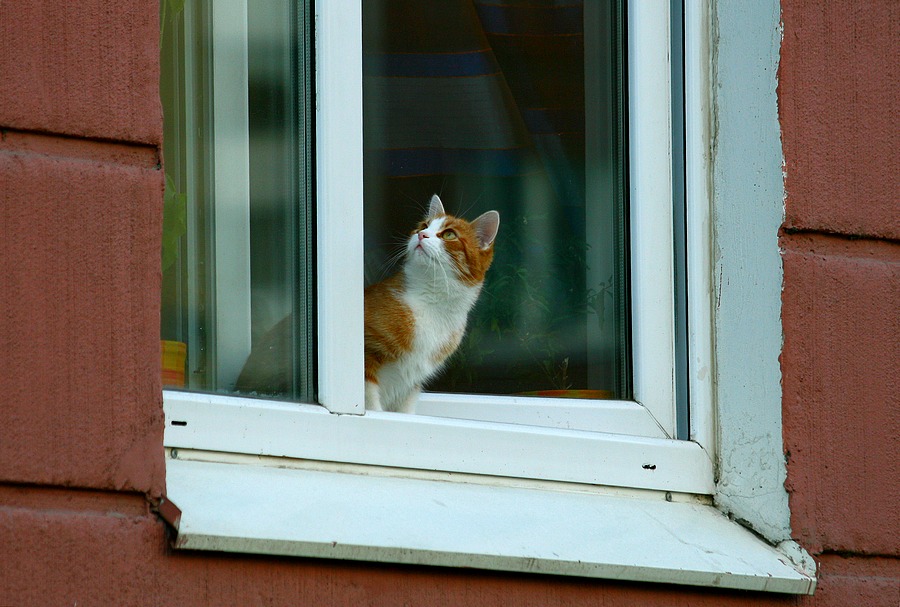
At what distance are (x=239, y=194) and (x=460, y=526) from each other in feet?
2.33

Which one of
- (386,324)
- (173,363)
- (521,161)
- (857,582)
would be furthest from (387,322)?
(857,582)

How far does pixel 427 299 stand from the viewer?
2758mm

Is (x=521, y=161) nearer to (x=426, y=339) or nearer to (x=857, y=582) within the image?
(x=426, y=339)

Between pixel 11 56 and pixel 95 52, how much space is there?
0.35 ft

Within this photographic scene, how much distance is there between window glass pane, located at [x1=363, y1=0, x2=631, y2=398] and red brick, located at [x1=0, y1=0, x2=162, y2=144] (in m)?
0.80

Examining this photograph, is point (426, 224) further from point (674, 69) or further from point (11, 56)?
point (11, 56)

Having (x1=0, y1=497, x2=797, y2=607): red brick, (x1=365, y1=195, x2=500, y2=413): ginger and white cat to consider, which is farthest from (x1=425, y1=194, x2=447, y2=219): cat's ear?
(x1=0, y1=497, x2=797, y2=607): red brick

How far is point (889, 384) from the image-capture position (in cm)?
197

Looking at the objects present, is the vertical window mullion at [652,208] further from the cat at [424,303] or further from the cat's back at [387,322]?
the cat's back at [387,322]

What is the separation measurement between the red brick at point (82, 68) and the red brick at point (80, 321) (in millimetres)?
43

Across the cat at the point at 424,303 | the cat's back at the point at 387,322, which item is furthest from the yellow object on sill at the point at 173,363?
the cat's back at the point at 387,322

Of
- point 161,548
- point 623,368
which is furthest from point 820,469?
point 161,548

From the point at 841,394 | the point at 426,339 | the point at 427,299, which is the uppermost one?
the point at 427,299

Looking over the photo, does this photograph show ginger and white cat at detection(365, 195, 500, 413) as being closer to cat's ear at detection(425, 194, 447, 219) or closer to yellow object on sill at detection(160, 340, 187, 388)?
cat's ear at detection(425, 194, 447, 219)
